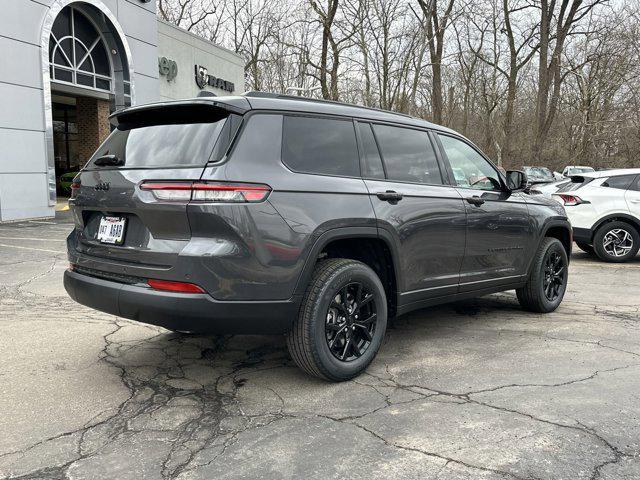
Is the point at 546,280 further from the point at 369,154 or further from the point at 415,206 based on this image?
the point at 369,154

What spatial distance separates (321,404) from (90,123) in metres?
18.5

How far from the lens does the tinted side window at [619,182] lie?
9477 millimetres

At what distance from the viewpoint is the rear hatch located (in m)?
3.17

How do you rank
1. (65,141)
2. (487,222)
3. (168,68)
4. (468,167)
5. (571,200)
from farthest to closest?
(65,141) < (168,68) < (571,200) < (468,167) < (487,222)

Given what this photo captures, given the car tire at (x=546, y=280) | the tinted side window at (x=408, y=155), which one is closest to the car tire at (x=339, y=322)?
the tinted side window at (x=408, y=155)

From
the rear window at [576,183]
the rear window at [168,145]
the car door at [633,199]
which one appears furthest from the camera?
the rear window at [576,183]

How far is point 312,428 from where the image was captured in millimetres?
3018

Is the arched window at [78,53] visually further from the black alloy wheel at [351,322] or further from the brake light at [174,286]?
the black alloy wheel at [351,322]

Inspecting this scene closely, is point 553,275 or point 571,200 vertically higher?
point 571,200

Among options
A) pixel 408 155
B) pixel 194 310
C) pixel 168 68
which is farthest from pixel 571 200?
pixel 168 68

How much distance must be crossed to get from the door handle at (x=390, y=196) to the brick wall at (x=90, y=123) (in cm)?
1621

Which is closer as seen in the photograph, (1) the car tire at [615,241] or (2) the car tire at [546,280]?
(2) the car tire at [546,280]

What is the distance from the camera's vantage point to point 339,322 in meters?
3.64

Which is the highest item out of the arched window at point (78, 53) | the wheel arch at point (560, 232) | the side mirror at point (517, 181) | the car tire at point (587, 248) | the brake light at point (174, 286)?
the arched window at point (78, 53)
